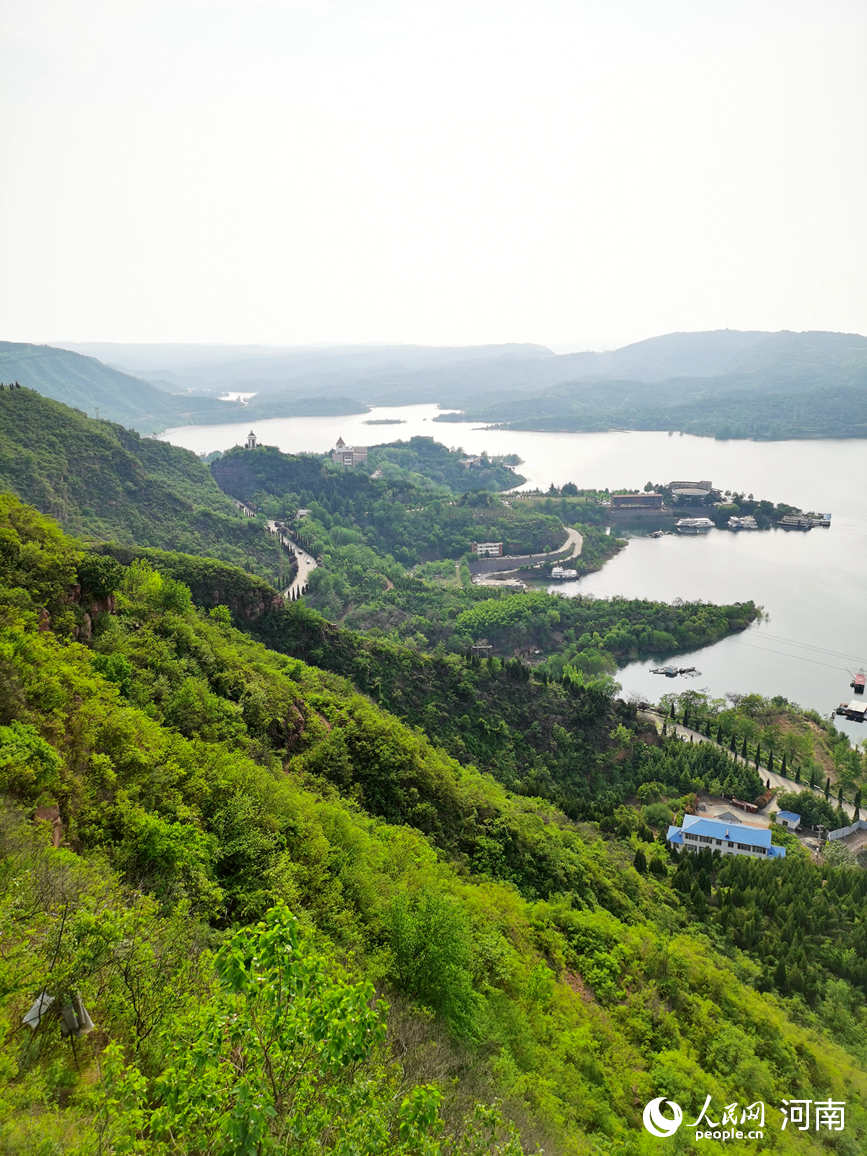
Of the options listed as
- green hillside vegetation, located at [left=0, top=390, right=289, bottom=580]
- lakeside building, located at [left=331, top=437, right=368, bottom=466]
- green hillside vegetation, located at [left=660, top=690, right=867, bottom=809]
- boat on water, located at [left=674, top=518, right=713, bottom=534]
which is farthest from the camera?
lakeside building, located at [left=331, top=437, right=368, bottom=466]

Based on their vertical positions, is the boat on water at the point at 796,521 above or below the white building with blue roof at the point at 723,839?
above

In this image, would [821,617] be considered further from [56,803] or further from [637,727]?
[56,803]

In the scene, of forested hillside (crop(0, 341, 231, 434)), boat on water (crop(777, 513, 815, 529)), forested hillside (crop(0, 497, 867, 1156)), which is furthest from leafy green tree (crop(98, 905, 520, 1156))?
forested hillside (crop(0, 341, 231, 434))

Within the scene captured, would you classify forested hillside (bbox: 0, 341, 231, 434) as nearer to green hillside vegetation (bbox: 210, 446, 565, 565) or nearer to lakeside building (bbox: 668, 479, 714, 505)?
green hillside vegetation (bbox: 210, 446, 565, 565)

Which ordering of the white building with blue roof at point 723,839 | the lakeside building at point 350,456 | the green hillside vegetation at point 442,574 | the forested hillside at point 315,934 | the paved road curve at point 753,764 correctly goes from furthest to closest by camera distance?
the lakeside building at point 350,456 → the green hillside vegetation at point 442,574 → the paved road curve at point 753,764 → the white building with blue roof at point 723,839 → the forested hillside at point 315,934

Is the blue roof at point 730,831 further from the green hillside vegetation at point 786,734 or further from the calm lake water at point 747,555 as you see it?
the calm lake water at point 747,555

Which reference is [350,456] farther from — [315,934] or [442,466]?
[315,934]

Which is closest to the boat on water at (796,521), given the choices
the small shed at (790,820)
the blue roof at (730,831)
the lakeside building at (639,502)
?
the lakeside building at (639,502)
